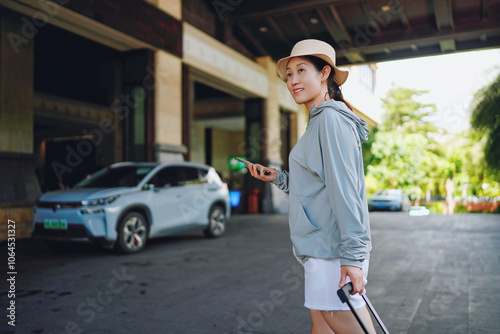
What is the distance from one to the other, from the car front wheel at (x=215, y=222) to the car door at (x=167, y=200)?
3.22 ft

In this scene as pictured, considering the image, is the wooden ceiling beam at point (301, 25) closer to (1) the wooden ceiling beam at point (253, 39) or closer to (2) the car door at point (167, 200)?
(1) the wooden ceiling beam at point (253, 39)

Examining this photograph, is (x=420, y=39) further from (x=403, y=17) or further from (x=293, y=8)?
(x=293, y=8)

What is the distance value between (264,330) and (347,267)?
2.08 metres

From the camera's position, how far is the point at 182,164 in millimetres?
9273

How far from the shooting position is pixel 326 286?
1859 mm

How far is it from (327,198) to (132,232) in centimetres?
630

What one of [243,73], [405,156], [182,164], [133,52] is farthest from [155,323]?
[405,156]

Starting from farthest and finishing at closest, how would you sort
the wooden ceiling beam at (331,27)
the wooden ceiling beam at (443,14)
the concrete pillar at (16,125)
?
the wooden ceiling beam at (331,27) → the wooden ceiling beam at (443,14) → the concrete pillar at (16,125)

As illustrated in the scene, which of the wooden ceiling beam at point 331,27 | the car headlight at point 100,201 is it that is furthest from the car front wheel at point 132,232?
the wooden ceiling beam at point 331,27

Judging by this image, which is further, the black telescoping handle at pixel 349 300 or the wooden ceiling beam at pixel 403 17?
the wooden ceiling beam at pixel 403 17

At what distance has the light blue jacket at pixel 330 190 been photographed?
5.72 ft

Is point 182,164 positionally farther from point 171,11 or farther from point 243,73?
point 243,73

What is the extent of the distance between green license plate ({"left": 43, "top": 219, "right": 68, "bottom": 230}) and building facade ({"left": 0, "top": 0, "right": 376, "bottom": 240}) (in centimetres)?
224

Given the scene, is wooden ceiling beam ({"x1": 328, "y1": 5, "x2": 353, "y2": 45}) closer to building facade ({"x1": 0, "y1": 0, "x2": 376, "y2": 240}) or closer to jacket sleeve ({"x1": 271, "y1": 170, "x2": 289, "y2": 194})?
building facade ({"x1": 0, "y1": 0, "x2": 376, "y2": 240})
